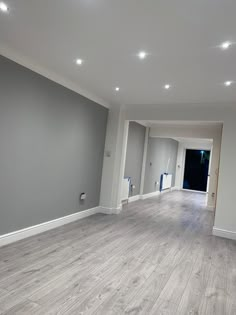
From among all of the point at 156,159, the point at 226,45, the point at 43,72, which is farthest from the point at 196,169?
the point at 226,45

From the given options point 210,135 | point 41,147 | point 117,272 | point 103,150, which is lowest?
point 117,272

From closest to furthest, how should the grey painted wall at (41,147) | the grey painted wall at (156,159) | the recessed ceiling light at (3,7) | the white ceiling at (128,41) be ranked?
1. the white ceiling at (128,41)
2. the recessed ceiling light at (3,7)
3. the grey painted wall at (41,147)
4. the grey painted wall at (156,159)

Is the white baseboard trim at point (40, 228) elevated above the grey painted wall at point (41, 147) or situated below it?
below

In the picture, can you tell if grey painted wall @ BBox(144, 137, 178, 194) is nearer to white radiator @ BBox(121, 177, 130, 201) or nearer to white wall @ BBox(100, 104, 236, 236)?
white radiator @ BBox(121, 177, 130, 201)

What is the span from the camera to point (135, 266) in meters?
2.97

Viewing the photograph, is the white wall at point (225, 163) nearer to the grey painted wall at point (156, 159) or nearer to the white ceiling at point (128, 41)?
the white ceiling at point (128, 41)

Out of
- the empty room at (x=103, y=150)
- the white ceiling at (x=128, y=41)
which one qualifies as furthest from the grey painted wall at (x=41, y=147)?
the white ceiling at (x=128, y=41)

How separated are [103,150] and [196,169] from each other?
7.13m

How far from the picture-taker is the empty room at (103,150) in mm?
2131

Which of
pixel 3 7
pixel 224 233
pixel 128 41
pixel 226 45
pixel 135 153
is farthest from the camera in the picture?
pixel 135 153

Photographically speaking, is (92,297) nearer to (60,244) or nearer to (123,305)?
(123,305)

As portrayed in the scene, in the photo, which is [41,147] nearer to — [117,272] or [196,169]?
[117,272]

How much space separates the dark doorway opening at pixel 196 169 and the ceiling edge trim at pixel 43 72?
774cm

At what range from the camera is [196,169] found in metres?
11.3
